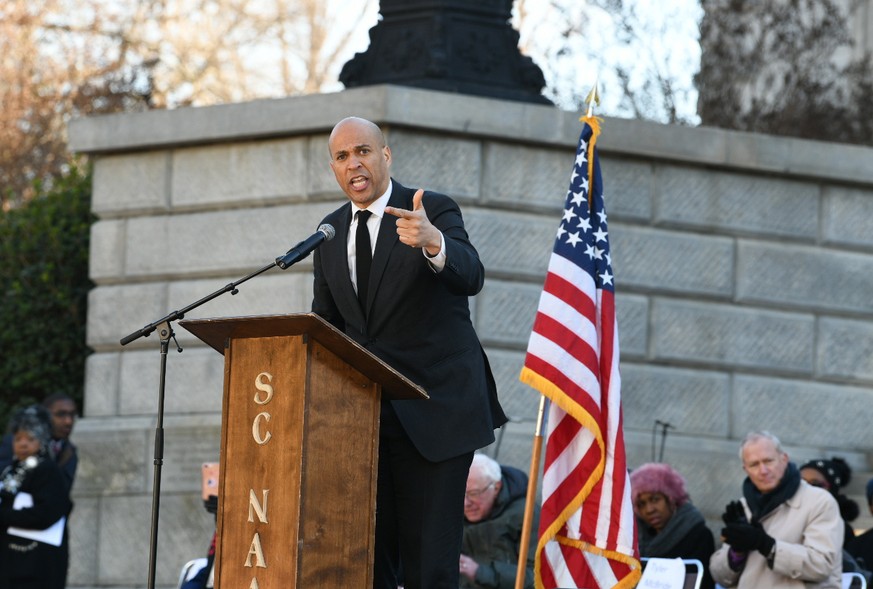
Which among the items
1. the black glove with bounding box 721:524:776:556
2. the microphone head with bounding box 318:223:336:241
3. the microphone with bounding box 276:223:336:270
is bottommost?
the black glove with bounding box 721:524:776:556

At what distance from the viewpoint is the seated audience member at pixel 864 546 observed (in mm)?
11219

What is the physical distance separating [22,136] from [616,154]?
47.8 ft

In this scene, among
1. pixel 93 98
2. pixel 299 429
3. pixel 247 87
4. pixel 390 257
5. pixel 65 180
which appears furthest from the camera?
pixel 247 87

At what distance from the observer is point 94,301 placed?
13867 millimetres

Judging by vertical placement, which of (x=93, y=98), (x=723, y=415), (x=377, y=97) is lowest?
(x=723, y=415)

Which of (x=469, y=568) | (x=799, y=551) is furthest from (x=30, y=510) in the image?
(x=799, y=551)

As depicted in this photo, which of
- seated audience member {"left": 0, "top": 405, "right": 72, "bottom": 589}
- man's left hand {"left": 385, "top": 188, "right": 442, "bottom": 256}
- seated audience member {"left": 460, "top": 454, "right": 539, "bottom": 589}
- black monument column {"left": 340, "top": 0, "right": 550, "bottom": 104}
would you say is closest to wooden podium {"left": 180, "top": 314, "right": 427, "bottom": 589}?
man's left hand {"left": 385, "top": 188, "right": 442, "bottom": 256}

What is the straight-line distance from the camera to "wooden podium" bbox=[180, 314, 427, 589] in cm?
611

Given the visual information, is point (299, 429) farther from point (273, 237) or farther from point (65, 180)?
point (65, 180)

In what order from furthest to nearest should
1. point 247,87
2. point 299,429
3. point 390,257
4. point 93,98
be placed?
1. point 247,87
2. point 93,98
3. point 390,257
4. point 299,429

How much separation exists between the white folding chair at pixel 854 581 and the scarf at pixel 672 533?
1016 millimetres

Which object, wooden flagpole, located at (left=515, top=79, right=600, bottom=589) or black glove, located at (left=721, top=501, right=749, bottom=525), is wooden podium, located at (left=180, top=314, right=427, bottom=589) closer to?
wooden flagpole, located at (left=515, top=79, right=600, bottom=589)

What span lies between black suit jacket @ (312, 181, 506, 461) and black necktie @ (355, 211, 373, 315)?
0.10ft

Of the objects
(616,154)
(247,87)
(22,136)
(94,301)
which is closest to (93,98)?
(22,136)
